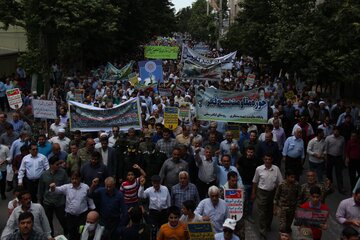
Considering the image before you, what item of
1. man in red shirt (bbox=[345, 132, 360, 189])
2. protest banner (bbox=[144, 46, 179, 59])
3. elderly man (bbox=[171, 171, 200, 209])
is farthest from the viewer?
protest banner (bbox=[144, 46, 179, 59])

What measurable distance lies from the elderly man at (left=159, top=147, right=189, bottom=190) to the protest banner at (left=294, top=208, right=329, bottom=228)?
2.37 meters

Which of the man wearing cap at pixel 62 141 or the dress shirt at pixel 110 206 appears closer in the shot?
the dress shirt at pixel 110 206

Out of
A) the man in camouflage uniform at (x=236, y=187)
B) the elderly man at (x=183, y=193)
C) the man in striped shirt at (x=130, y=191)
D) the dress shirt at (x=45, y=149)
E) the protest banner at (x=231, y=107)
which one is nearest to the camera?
the man in camouflage uniform at (x=236, y=187)

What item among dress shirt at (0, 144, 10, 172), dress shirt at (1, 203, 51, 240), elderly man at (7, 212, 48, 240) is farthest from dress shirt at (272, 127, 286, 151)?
elderly man at (7, 212, 48, 240)

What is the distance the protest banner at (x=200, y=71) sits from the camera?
21438 mm

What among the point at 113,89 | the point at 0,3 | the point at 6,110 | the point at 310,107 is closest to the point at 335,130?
the point at 310,107

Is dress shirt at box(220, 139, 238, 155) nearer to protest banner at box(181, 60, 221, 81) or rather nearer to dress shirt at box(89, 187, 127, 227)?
dress shirt at box(89, 187, 127, 227)

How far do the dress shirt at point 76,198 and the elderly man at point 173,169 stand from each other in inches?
55.4

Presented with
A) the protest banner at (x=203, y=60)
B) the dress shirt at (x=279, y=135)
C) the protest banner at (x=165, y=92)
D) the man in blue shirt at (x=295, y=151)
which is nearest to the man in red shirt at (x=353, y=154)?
the man in blue shirt at (x=295, y=151)

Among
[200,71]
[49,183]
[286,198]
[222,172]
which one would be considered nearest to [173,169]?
[222,172]

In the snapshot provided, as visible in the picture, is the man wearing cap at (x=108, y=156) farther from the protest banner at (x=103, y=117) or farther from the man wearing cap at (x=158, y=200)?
the protest banner at (x=103, y=117)

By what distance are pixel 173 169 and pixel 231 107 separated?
14.7 ft

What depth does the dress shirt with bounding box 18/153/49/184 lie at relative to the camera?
360 inches

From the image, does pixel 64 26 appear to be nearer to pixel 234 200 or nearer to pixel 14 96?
pixel 14 96
